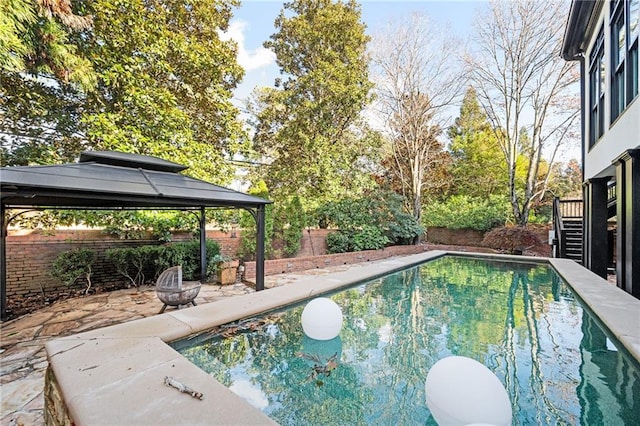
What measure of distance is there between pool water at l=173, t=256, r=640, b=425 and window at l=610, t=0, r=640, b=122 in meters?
4.00

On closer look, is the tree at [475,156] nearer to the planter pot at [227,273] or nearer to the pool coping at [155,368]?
the pool coping at [155,368]

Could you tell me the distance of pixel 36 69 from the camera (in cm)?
609

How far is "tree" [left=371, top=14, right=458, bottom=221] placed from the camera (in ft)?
45.2

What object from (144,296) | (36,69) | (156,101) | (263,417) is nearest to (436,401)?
(263,417)

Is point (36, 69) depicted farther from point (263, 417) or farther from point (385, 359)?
point (385, 359)

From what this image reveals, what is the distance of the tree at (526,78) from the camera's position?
38.2 ft

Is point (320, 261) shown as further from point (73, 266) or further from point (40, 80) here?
point (40, 80)

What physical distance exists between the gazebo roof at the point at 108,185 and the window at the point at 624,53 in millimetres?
6999

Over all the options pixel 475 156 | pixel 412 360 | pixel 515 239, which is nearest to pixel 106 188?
pixel 412 360

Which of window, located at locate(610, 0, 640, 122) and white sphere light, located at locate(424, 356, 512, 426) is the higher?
window, located at locate(610, 0, 640, 122)

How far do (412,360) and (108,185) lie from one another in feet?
14.1

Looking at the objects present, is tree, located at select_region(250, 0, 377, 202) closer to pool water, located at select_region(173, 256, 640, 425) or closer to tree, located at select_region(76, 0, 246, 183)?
tree, located at select_region(76, 0, 246, 183)

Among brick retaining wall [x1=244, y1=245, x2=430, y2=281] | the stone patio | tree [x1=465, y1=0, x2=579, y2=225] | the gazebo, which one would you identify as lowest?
the stone patio

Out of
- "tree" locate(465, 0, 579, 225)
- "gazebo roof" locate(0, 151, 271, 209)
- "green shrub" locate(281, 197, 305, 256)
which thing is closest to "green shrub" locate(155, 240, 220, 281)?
"gazebo roof" locate(0, 151, 271, 209)
